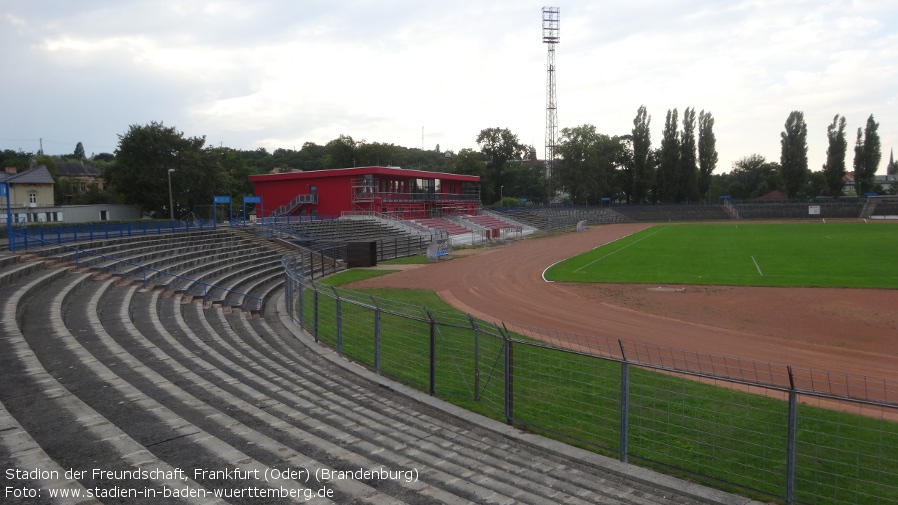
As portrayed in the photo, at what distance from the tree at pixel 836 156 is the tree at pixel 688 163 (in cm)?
1979

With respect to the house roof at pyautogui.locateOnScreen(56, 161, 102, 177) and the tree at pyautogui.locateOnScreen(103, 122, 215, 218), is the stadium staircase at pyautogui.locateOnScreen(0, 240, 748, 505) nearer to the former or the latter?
the tree at pyautogui.locateOnScreen(103, 122, 215, 218)

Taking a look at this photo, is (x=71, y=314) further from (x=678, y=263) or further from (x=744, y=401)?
(x=678, y=263)

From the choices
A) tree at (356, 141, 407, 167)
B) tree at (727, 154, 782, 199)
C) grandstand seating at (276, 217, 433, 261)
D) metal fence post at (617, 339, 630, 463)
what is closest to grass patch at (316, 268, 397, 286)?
grandstand seating at (276, 217, 433, 261)

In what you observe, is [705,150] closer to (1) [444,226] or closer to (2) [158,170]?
(1) [444,226]

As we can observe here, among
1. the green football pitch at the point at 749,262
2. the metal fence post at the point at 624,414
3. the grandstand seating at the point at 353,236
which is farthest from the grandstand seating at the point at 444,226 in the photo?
the metal fence post at the point at 624,414

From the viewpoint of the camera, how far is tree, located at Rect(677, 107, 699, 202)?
324ft

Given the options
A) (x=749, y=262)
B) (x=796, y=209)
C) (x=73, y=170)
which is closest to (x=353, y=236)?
(x=749, y=262)

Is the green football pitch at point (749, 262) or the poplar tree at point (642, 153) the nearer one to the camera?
the green football pitch at point (749, 262)

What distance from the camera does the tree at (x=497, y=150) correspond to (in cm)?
11244

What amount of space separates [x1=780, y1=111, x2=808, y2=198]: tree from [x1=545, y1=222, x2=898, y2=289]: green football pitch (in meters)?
48.7

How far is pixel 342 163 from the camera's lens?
334ft

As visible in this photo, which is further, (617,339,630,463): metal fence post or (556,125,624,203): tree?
(556,125,624,203): tree

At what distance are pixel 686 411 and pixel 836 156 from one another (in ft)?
333

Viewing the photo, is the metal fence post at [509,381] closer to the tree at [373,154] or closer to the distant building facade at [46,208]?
the distant building facade at [46,208]
